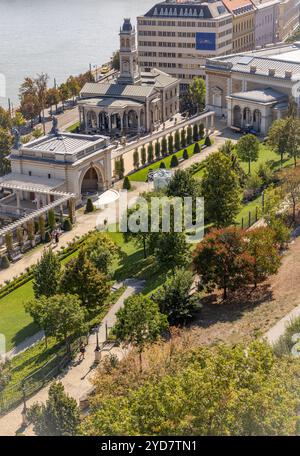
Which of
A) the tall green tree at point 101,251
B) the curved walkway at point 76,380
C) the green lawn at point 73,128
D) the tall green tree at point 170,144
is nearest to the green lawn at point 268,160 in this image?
the tall green tree at point 170,144

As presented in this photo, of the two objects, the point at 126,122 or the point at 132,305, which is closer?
the point at 132,305

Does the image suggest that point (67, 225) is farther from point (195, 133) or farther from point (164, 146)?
point (195, 133)

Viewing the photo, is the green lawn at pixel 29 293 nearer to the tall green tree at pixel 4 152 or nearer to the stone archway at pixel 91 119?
the tall green tree at pixel 4 152

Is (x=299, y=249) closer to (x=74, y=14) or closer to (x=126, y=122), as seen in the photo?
(x=126, y=122)

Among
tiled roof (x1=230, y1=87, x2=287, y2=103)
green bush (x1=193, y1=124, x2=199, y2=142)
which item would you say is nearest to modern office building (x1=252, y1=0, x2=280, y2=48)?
tiled roof (x1=230, y1=87, x2=287, y2=103)
